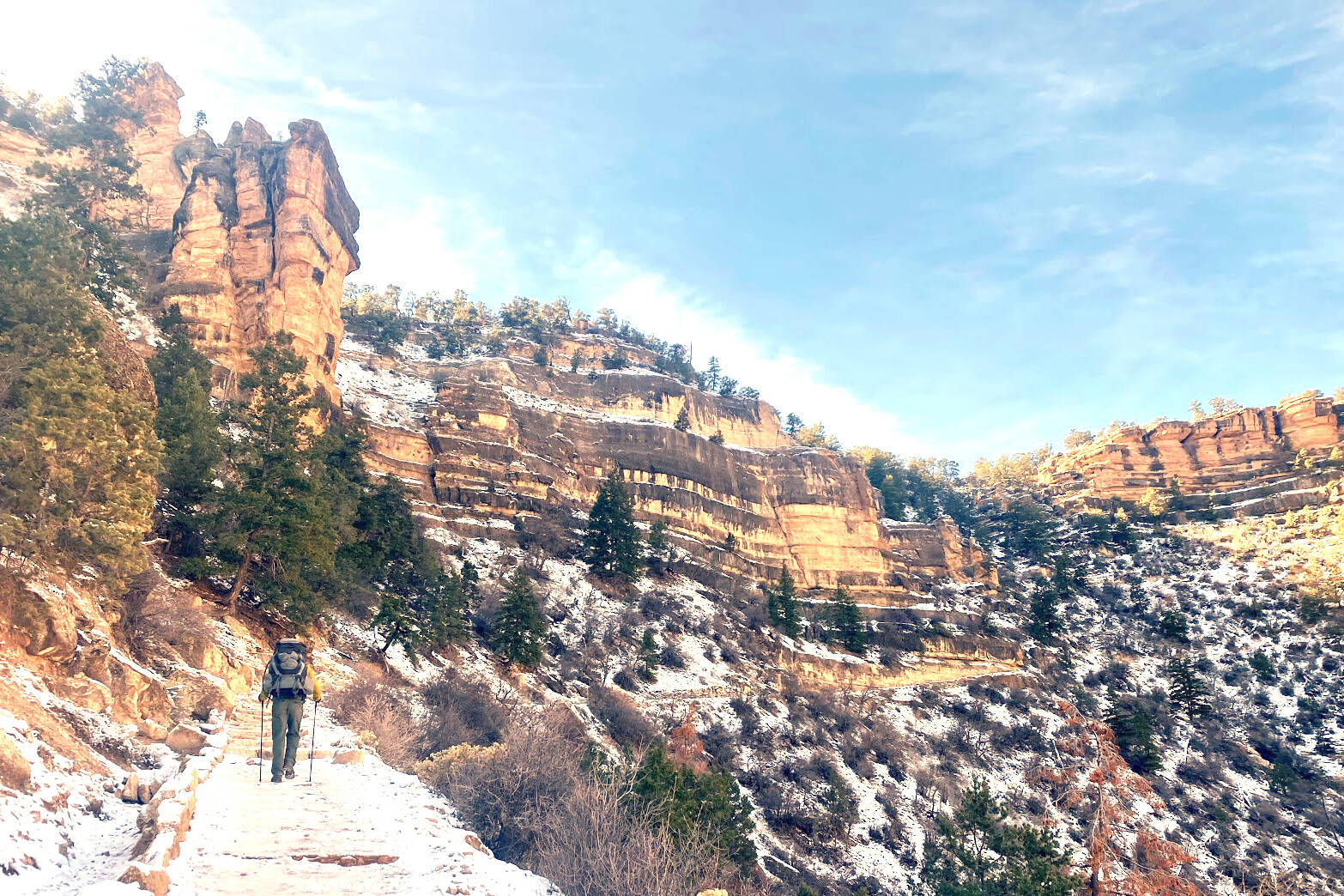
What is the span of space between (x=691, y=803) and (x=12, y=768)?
10.7m

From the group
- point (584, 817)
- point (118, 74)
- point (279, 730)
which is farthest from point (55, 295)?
point (118, 74)

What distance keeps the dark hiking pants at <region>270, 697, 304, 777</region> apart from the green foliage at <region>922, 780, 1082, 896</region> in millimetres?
17158

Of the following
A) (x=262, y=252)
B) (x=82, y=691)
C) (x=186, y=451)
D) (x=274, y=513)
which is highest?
(x=262, y=252)

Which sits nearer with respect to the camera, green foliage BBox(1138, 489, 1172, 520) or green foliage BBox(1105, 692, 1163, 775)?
green foliage BBox(1105, 692, 1163, 775)

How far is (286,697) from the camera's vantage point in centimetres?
870

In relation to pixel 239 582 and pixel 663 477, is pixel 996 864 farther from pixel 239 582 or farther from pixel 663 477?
pixel 663 477

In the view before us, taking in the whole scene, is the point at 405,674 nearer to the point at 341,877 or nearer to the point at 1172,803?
the point at 341,877

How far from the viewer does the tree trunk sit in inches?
773

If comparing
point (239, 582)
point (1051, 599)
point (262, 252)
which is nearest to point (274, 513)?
point (239, 582)

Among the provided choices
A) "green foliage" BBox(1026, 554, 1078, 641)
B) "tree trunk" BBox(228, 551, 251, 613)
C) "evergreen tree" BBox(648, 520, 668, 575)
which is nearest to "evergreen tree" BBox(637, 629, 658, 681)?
"evergreen tree" BBox(648, 520, 668, 575)

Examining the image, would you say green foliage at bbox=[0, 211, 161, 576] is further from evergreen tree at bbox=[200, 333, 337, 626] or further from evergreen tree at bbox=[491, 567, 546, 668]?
evergreen tree at bbox=[491, 567, 546, 668]

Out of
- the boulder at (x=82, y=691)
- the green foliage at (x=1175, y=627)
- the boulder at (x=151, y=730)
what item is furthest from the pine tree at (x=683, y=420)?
the boulder at (x=82, y=691)

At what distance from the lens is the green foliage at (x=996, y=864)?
19.0 m

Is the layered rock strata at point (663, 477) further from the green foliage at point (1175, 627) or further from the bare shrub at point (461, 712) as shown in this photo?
the bare shrub at point (461, 712)
